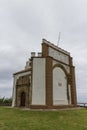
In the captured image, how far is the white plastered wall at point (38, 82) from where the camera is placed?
1592 cm

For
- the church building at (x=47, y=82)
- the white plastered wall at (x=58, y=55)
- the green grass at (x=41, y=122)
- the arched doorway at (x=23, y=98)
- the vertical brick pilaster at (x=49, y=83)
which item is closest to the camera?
the green grass at (x=41, y=122)

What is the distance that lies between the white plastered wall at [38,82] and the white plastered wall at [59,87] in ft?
5.28

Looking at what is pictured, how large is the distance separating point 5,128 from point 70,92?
42.9ft

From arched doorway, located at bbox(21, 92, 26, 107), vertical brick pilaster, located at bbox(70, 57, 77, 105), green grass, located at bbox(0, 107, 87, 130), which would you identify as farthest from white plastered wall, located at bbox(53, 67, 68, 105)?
green grass, located at bbox(0, 107, 87, 130)

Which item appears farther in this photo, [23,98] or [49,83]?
[23,98]

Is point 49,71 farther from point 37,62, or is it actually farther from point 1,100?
point 1,100

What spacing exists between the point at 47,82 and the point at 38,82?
3.02 ft

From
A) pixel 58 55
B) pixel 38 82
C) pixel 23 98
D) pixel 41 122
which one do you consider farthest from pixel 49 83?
pixel 41 122

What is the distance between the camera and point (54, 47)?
19078 mm

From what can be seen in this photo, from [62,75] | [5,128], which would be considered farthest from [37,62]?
[5,128]

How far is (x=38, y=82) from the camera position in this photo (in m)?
16.4

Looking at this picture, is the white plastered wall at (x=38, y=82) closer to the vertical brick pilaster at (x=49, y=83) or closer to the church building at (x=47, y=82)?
the church building at (x=47, y=82)

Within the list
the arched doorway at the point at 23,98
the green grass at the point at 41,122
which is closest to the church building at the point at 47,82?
the arched doorway at the point at 23,98

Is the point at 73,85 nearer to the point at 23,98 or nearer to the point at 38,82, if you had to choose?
the point at 38,82
